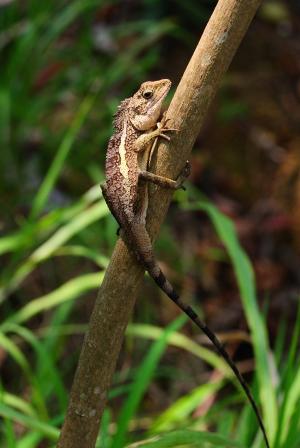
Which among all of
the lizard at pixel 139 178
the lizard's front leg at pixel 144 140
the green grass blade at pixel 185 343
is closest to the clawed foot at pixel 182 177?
the lizard at pixel 139 178

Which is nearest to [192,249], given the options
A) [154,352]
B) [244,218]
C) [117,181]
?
[244,218]

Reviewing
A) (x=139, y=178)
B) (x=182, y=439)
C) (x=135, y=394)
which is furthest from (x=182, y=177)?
(x=135, y=394)

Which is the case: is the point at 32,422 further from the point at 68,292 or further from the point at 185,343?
the point at 185,343

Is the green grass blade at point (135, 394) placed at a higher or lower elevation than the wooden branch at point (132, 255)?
lower

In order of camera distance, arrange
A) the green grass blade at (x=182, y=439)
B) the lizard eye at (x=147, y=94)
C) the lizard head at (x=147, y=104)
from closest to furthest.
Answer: the green grass blade at (x=182, y=439) → the lizard head at (x=147, y=104) → the lizard eye at (x=147, y=94)

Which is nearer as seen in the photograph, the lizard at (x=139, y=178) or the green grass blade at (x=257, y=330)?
the lizard at (x=139, y=178)

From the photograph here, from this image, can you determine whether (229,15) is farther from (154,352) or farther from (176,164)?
(154,352)

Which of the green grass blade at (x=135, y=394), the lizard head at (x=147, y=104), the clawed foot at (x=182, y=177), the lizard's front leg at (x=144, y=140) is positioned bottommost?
the green grass blade at (x=135, y=394)

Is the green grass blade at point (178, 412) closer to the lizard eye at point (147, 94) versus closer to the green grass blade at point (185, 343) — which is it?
the green grass blade at point (185, 343)
